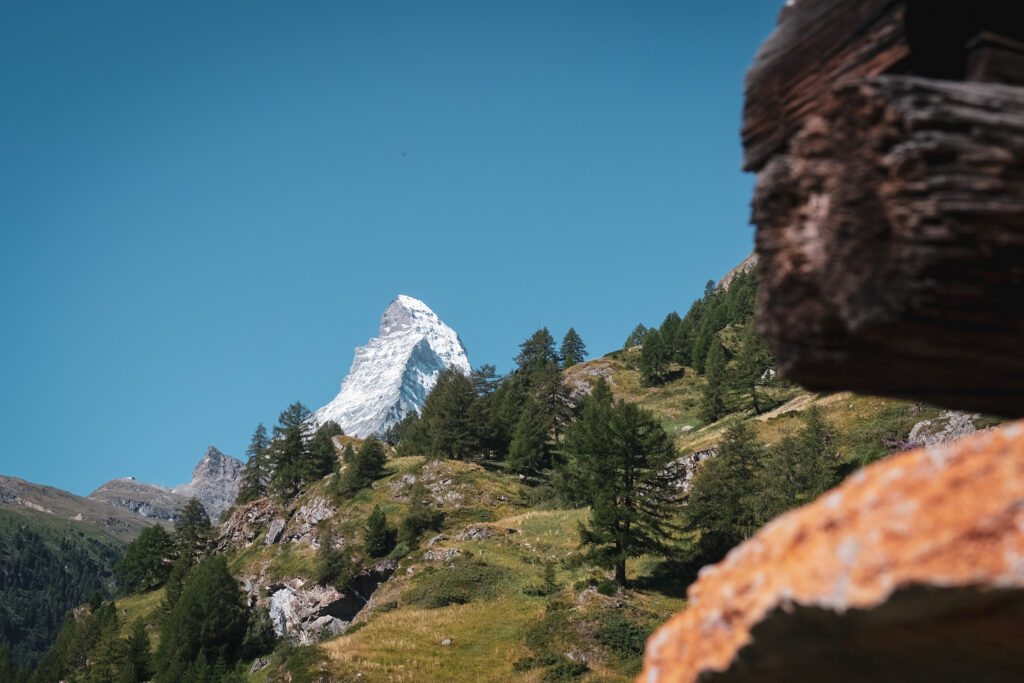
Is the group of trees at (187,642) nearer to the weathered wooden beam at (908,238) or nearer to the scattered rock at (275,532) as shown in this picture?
the scattered rock at (275,532)

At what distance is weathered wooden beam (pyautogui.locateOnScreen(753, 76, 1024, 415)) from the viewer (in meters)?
1.46

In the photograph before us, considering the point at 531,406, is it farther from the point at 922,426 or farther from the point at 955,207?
the point at 955,207

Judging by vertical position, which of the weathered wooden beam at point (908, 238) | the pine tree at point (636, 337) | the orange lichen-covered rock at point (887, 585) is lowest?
the orange lichen-covered rock at point (887, 585)

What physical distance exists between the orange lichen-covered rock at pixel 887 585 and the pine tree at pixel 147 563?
93.7 meters

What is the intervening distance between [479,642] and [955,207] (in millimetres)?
31141

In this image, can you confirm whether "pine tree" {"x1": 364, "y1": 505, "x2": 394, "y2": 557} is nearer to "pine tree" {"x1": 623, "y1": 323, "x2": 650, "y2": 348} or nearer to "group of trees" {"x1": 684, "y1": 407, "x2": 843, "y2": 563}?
"group of trees" {"x1": 684, "y1": 407, "x2": 843, "y2": 563}

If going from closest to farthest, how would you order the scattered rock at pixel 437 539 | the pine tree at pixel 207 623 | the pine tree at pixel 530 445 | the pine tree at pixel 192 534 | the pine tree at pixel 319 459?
the pine tree at pixel 207 623
the scattered rock at pixel 437 539
the pine tree at pixel 530 445
the pine tree at pixel 319 459
the pine tree at pixel 192 534

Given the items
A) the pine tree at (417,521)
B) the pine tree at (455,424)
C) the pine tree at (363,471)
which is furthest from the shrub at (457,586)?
the pine tree at (455,424)

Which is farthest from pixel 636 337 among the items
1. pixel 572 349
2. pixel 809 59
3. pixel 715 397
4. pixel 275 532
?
pixel 809 59

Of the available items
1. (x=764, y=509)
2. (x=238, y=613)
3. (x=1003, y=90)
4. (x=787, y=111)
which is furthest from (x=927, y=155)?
(x=238, y=613)

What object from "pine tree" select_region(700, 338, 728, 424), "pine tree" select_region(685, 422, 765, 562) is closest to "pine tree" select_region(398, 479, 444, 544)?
"pine tree" select_region(685, 422, 765, 562)

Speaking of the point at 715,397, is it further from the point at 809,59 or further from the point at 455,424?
the point at 809,59

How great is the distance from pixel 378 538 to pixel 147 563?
49843mm

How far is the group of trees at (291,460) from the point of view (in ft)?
250
